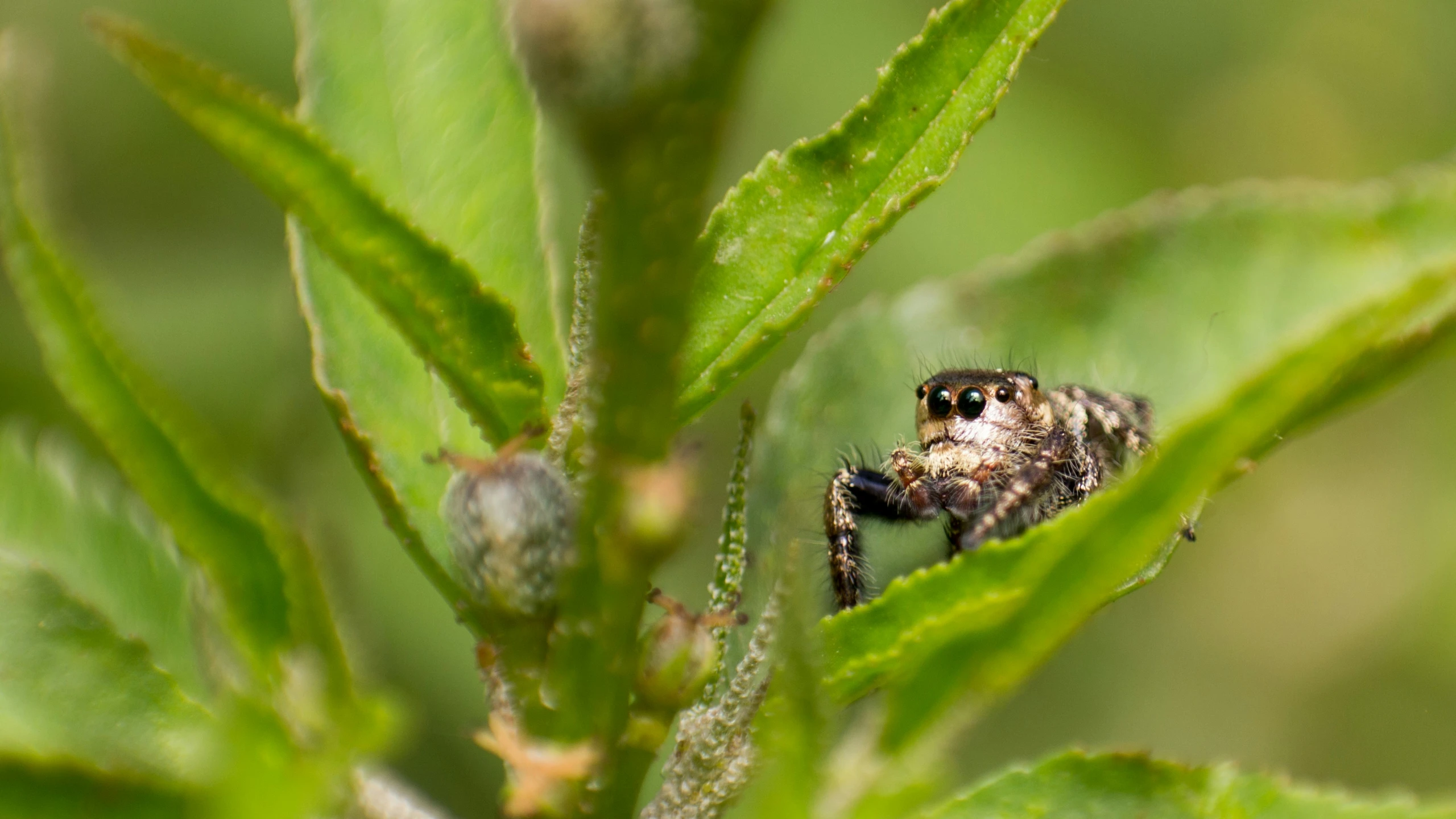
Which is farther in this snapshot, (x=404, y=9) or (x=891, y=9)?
(x=891, y=9)

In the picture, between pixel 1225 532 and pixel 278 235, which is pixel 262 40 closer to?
pixel 278 235

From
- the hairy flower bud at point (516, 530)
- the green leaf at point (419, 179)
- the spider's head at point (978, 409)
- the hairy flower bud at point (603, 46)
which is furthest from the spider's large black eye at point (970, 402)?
the hairy flower bud at point (603, 46)

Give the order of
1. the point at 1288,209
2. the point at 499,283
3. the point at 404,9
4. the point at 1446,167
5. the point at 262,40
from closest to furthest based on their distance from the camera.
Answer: the point at 499,283 < the point at 404,9 < the point at 1446,167 < the point at 1288,209 < the point at 262,40

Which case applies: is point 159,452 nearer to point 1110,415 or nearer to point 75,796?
point 75,796

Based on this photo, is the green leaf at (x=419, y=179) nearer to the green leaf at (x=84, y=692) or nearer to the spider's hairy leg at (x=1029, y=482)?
the green leaf at (x=84, y=692)

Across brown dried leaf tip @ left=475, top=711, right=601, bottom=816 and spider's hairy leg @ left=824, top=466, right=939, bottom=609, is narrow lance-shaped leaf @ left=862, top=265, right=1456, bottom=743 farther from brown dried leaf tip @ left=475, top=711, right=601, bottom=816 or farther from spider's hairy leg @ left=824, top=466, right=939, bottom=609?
spider's hairy leg @ left=824, top=466, right=939, bottom=609

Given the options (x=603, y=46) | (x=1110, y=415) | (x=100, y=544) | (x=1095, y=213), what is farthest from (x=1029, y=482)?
(x=1095, y=213)

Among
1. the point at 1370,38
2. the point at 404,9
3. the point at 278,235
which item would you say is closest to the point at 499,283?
the point at 404,9
